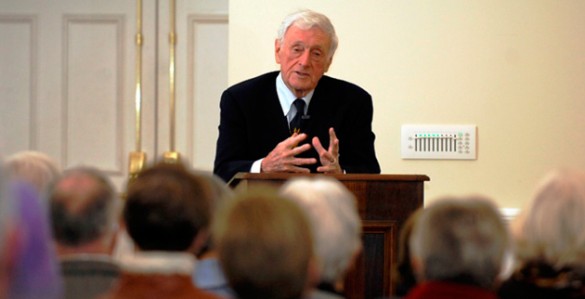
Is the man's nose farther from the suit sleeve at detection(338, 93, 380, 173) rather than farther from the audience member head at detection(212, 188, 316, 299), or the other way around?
the audience member head at detection(212, 188, 316, 299)

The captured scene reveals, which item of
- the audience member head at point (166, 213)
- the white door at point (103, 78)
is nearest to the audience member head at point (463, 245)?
the audience member head at point (166, 213)

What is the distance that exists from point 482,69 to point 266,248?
12.3 ft

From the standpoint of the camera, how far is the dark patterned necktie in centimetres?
464

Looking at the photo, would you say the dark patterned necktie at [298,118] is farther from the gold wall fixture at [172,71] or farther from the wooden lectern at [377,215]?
the gold wall fixture at [172,71]

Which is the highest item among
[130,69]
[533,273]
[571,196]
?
[130,69]

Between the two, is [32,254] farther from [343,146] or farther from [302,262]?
[343,146]

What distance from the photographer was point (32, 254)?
2160 millimetres

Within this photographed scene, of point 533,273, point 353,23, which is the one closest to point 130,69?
point 353,23

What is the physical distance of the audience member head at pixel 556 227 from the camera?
8.49 ft

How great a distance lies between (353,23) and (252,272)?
12.1 ft

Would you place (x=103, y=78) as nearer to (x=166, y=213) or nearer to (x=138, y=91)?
(x=138, y=91)

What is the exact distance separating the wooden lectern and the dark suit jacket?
2.70ft

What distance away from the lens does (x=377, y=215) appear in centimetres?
365

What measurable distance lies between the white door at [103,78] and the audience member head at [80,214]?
144 inches
